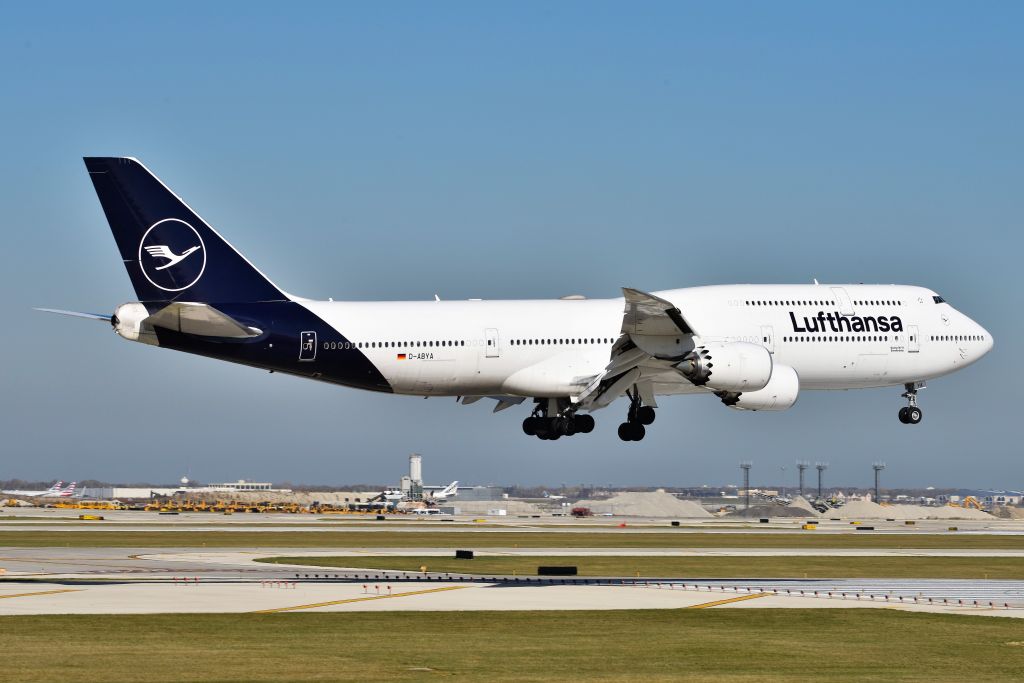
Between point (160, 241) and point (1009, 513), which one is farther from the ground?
point (160, 241)

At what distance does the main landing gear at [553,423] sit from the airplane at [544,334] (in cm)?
8

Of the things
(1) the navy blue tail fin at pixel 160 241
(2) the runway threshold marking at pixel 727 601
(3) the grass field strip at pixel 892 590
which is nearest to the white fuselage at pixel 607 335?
(1) the navy blue tail fin at pixel 160 241

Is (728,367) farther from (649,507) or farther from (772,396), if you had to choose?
(649,507)

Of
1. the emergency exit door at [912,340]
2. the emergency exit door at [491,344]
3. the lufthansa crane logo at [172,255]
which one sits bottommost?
the emergency exit door at [491,344]


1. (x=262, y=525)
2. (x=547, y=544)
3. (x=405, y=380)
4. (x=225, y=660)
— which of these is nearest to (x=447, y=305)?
(x=405, y=380)

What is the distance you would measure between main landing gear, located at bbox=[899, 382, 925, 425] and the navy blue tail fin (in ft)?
101

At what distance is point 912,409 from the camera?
66.9 meters

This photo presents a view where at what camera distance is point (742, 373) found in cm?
5794

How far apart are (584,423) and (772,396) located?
30.3 ft

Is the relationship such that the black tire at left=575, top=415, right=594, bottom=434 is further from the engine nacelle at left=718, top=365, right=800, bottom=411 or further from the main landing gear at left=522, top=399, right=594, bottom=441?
the engine nacelle at left=718, top=365, right=800, bottom=411

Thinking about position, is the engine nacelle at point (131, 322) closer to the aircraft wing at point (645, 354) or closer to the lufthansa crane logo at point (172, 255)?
the lufthansa crane logo at point (172, 255)

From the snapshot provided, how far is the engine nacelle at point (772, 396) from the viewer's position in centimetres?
5988

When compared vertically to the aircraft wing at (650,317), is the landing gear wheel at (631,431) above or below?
below

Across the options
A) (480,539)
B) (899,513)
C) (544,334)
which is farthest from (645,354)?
(899,513)
